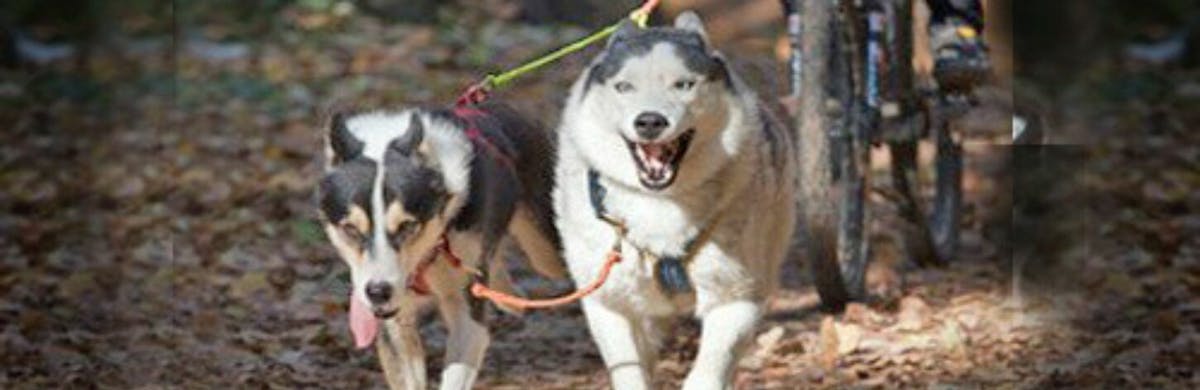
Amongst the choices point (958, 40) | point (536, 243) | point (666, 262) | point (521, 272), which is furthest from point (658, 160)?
point (521, 272)

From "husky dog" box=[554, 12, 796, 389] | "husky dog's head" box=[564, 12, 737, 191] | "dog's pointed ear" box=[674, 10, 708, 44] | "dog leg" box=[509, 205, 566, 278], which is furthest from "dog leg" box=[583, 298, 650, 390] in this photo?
"dog leg" box=[509, 205, 566, 278]

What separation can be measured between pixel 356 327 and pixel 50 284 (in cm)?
312

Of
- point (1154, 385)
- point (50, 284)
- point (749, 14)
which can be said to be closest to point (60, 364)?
point (50, 284)

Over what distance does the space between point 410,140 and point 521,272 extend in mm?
3064

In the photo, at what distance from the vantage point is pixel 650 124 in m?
4.24

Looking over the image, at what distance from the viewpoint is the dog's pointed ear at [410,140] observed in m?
4.91

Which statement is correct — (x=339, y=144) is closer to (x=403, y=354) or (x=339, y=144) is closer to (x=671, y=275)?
(x=403, y=354)

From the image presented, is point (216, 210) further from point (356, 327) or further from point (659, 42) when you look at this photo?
point (659, 42)

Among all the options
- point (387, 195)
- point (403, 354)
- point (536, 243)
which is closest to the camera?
point (387, 195)

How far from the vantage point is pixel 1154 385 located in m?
5.64

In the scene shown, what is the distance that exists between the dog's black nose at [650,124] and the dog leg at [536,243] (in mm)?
1417

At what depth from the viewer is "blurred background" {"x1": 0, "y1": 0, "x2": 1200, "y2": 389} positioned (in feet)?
20.4

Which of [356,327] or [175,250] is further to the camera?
[175,250]

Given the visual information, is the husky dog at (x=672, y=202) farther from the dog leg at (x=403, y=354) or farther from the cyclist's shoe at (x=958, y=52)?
the cyclist's shoe at (x=958, y=52)
